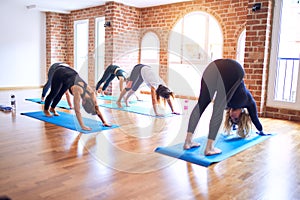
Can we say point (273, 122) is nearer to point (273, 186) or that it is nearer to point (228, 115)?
point (228, 115)

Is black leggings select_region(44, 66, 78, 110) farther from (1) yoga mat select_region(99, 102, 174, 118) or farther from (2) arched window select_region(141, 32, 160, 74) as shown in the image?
(2) arched window select_region(141, 32, 160, 74)

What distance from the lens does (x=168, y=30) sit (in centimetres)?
703

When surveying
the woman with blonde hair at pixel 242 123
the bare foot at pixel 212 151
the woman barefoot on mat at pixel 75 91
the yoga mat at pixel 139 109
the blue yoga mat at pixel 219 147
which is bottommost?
the blue yoga mat at pixel 219 147

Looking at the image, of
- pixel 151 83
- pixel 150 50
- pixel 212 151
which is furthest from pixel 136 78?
pixel 150 50

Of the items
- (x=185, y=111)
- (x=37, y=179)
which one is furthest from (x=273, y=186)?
(x=185, y=111)

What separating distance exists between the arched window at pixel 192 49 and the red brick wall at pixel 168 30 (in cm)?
15

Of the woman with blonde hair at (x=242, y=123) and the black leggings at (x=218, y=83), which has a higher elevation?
the black leggings at (x=218, y=83)

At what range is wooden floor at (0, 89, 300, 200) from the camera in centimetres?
192

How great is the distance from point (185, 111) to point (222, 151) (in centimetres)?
214

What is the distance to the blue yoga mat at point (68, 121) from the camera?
361 centimetres

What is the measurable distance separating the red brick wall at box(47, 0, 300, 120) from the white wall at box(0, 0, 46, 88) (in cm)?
30

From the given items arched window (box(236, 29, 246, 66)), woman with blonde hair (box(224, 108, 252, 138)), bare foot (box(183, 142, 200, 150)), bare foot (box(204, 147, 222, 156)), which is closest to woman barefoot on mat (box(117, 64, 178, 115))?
woman with blonde hair (box(224, 108, 252, 138))

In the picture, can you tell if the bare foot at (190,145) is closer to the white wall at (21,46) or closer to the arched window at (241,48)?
the arched window at (241,48)

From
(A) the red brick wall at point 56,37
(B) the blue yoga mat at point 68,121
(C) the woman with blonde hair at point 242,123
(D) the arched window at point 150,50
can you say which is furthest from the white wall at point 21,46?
(C) the woman with blonde hair at point 242,123
